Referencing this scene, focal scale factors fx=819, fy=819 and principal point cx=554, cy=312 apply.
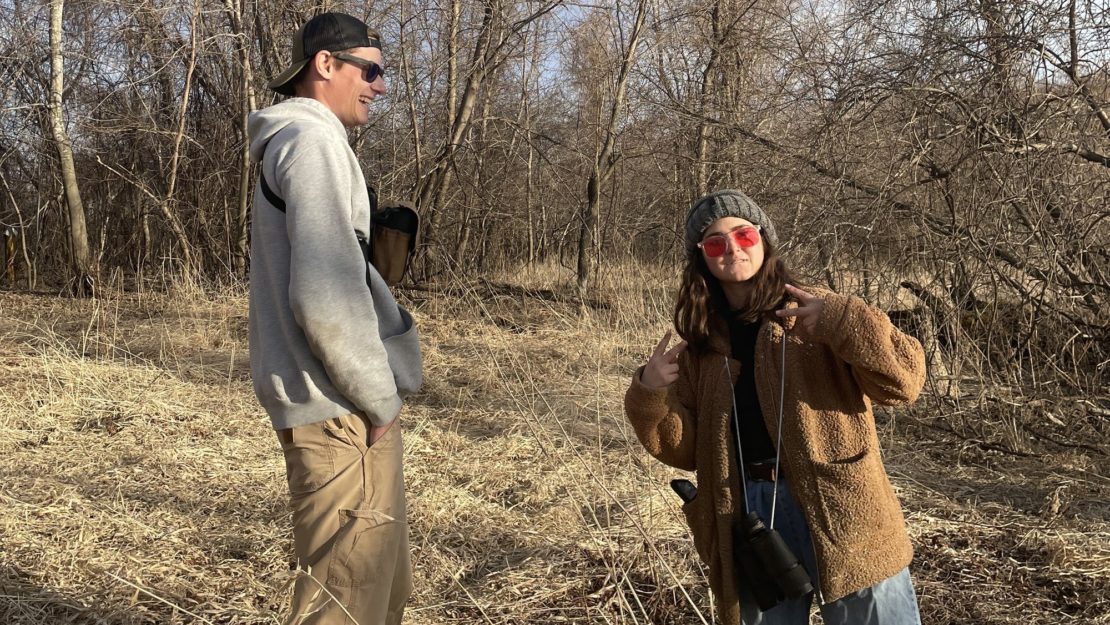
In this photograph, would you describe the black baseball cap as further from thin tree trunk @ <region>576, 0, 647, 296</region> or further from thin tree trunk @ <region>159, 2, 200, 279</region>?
thin tree trunk @ <region>576, 0, 647, 296</region>

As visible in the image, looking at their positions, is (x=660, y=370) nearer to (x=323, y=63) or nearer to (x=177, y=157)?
(x=323, y=63)

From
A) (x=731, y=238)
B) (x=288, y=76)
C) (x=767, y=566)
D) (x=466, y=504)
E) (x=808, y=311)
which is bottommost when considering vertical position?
(x=466, y=504)

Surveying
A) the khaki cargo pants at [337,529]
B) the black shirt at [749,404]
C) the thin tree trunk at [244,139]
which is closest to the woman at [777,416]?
the black shirt at [749,404]

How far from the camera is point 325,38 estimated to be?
184 centimetres

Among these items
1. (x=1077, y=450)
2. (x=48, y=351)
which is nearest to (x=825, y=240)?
(x=1077, y=450)

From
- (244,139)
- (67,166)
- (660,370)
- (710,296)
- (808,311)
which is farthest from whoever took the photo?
(244,139)

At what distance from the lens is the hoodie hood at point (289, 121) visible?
173 centimetres

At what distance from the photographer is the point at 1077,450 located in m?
4.34

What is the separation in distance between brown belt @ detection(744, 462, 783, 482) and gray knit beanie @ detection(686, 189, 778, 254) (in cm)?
49

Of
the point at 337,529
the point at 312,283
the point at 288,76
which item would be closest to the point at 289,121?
the point at 288,76

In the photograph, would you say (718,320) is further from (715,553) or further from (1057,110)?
(1057,110)

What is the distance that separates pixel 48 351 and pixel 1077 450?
6797 mm

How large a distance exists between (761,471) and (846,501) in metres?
0.18

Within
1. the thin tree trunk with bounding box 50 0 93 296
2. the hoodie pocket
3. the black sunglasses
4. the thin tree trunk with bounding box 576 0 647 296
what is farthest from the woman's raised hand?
the thin tree trunk with bounding box 50 0 93 296
